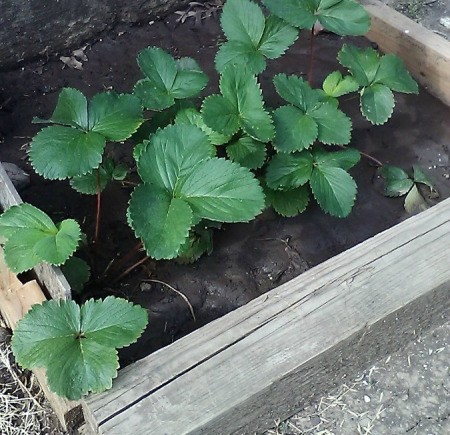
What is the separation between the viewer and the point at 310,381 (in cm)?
146

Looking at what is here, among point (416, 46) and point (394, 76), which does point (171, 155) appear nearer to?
point (394, 76)

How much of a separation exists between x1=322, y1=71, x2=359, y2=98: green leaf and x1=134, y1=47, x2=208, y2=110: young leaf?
→ 347 mm

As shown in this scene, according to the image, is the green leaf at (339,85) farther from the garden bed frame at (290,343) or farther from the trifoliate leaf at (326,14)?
the garden bed frame at (290,343)

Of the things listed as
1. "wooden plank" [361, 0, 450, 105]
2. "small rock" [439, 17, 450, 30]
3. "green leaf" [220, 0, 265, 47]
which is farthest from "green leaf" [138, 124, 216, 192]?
"small rock" [439, 17, 450, 30]

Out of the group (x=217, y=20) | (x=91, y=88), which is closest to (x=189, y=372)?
(x=91, y=88)

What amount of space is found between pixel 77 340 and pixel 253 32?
89 cm

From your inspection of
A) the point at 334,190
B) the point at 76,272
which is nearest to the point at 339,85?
the point at 334,190

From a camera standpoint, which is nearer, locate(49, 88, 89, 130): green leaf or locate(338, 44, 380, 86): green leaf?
locate(49, 88, 89, 130): green leaf

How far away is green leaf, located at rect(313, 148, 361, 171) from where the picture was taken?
1.66 meters

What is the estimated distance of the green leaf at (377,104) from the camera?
1.74 meters

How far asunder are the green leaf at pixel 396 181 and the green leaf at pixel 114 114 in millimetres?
737

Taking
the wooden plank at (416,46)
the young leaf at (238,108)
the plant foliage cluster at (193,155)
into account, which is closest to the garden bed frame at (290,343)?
the plant foliage cluster at (193,155)

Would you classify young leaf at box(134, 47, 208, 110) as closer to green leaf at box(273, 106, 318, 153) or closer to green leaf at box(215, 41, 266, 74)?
green leaf at box(215, 41, 266, 74)

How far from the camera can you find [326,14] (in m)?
1.77
